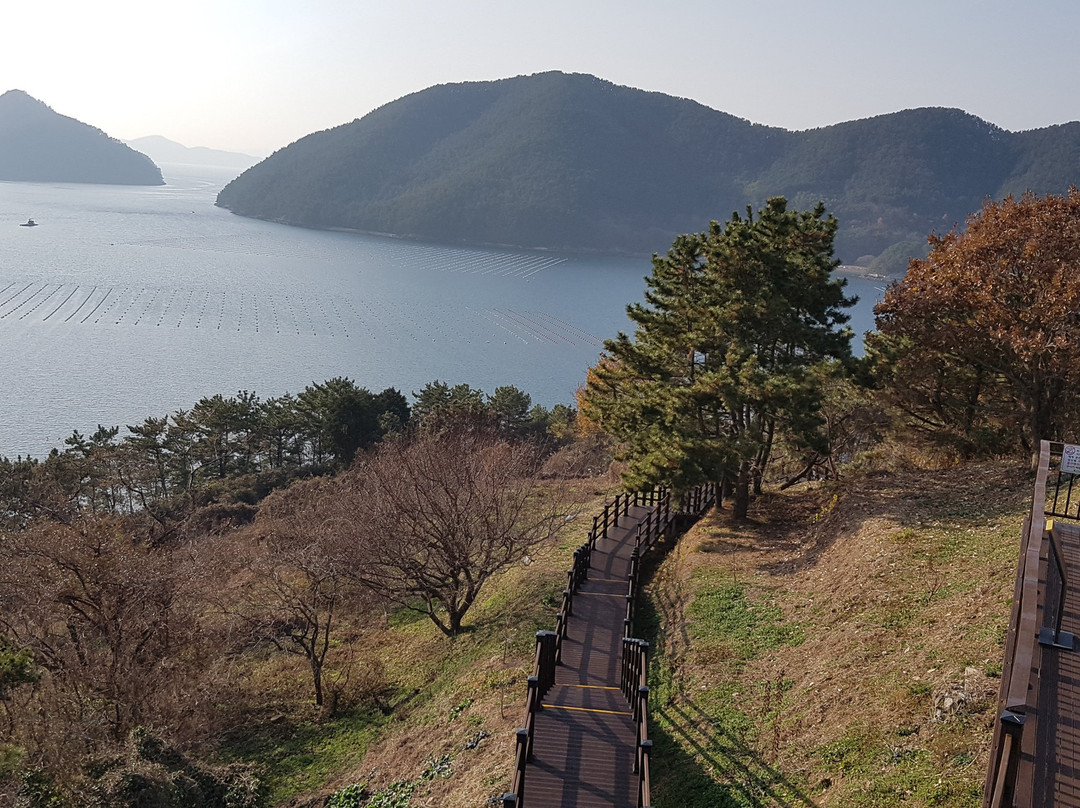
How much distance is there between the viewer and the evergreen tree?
1582cm

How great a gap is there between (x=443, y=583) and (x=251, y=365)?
230ft

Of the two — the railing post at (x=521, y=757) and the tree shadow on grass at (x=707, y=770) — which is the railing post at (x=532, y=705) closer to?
the railing post at (x=521, y=757)

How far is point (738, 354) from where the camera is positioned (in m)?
15.7

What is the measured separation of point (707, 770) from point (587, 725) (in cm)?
159

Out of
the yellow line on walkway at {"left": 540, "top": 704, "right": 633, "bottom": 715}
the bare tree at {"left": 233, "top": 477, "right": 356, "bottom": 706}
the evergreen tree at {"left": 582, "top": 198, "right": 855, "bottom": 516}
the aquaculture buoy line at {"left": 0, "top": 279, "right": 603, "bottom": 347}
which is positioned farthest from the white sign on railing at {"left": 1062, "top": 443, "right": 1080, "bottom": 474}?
the aquaculture buoy line at {"left": 0, "top": 279, "right": 603, "bottom": 347}

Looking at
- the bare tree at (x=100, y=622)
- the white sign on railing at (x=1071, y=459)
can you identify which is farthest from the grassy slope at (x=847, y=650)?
the bare tree at (x=100, y=622)

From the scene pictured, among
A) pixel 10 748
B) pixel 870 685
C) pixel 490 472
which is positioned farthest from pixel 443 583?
pixel 870 685

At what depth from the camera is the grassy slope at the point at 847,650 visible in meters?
7.57

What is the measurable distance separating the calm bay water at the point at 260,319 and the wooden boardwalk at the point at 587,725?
181 feet

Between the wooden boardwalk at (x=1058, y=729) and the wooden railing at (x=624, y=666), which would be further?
the wooden railing at (x=624, y=666)

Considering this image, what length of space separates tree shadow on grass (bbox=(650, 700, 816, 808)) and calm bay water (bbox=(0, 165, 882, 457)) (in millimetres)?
57924

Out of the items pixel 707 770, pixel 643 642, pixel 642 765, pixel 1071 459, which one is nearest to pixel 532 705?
pixel 642 765

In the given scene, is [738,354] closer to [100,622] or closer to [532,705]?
[532,705]

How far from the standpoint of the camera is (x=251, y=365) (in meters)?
79.8
